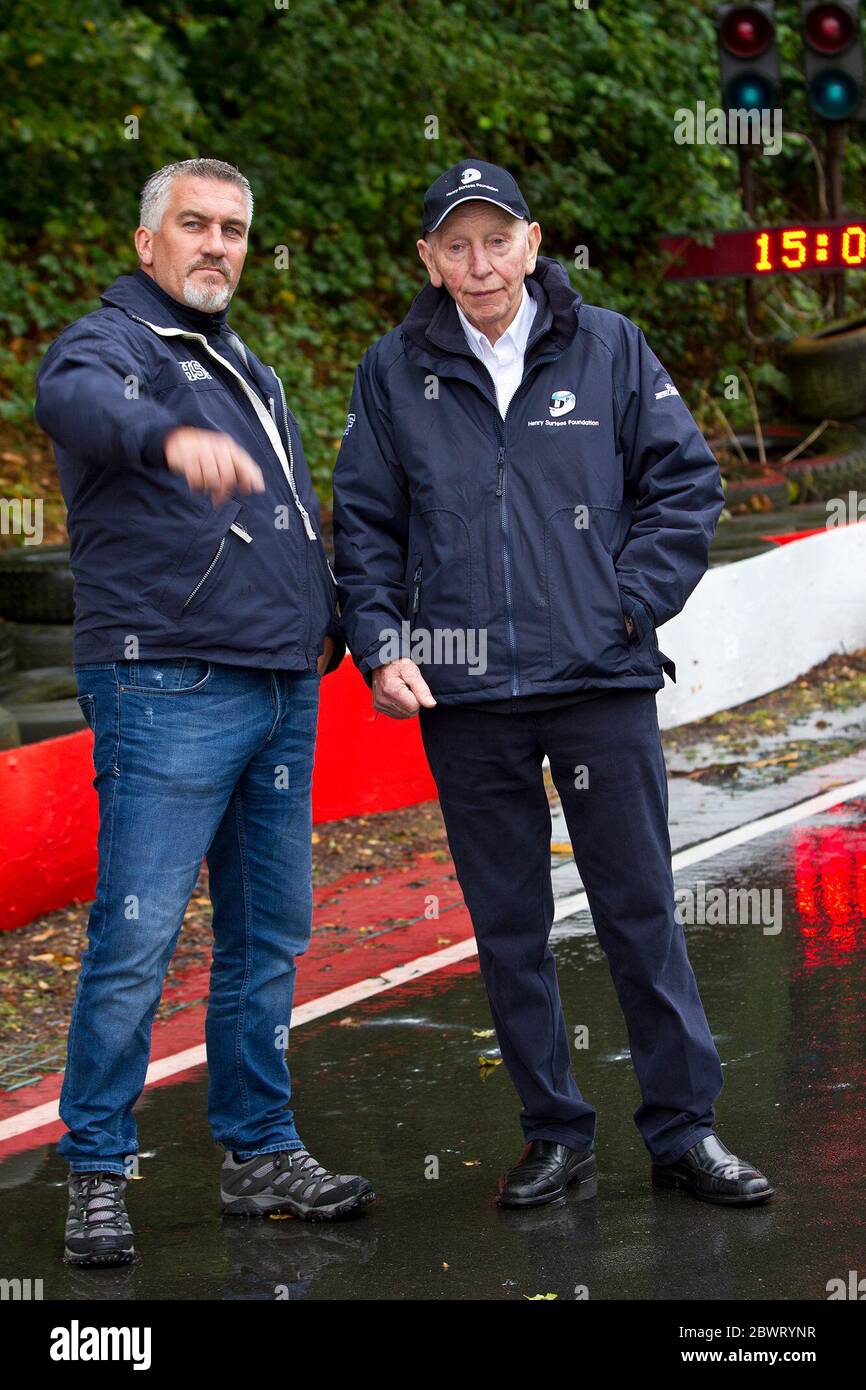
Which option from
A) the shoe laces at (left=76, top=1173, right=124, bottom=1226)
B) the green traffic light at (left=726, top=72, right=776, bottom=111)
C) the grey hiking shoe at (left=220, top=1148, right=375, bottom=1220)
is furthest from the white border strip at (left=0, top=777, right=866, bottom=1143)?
the green traffic light at (left=726, top=72, right=776, bottom=111)

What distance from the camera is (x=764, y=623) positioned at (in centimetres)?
1096

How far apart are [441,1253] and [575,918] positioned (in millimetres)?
2937

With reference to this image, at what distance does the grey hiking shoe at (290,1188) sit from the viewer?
14.6ft

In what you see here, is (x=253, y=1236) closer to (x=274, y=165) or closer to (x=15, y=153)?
(x=15, y=153)

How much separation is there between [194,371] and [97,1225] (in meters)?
1.81

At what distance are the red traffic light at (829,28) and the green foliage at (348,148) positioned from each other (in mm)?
3857

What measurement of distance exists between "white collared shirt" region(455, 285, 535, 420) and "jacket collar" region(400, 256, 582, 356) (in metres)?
0.03

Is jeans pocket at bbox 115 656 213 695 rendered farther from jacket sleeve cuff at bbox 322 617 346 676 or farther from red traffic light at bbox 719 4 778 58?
red traffic light at bbox 719 4 778 58

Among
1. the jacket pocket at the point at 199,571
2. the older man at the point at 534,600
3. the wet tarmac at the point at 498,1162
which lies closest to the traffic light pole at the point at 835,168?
the wet tarmac at the point at 498,1162

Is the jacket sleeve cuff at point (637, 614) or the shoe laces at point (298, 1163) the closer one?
the jacket sleeve cuff at point (637, 614)

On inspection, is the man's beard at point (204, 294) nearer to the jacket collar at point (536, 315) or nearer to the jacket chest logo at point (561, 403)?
the jacket collar at point (536, 315)

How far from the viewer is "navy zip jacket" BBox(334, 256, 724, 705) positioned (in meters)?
4.31

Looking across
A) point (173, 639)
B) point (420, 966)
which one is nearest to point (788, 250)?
point (420, 966)
